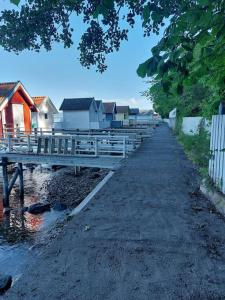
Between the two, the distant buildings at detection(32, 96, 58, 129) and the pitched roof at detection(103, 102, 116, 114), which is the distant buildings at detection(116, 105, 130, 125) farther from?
the distant buildings at detection(32, 96, 58, 129)

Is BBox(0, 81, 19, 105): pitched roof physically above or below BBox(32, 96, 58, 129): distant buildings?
above

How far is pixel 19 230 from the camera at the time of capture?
9133mm

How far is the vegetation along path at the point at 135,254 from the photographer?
3029 millimetres

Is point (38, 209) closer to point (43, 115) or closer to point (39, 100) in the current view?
point (43, 115)

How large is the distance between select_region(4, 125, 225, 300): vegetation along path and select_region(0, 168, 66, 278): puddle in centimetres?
269

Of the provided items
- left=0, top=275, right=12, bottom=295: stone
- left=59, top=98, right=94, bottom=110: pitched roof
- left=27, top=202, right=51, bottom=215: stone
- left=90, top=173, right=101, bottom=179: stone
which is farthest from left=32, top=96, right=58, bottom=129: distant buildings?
left=0, top=275, right=12, bottom=295: stone

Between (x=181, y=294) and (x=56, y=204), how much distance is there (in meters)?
9.13

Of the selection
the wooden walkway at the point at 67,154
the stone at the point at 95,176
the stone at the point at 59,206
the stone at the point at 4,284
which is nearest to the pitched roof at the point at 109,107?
the stone at the point at 95,176

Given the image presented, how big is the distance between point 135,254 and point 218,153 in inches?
140

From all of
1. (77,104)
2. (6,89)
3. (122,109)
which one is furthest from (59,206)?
(122,109)

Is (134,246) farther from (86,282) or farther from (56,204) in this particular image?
(56,204)

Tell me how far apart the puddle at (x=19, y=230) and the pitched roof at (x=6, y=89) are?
10323 mm

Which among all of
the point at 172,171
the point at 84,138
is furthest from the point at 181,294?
the point at 84,138

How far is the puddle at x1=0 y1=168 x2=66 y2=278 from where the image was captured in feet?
22.3
